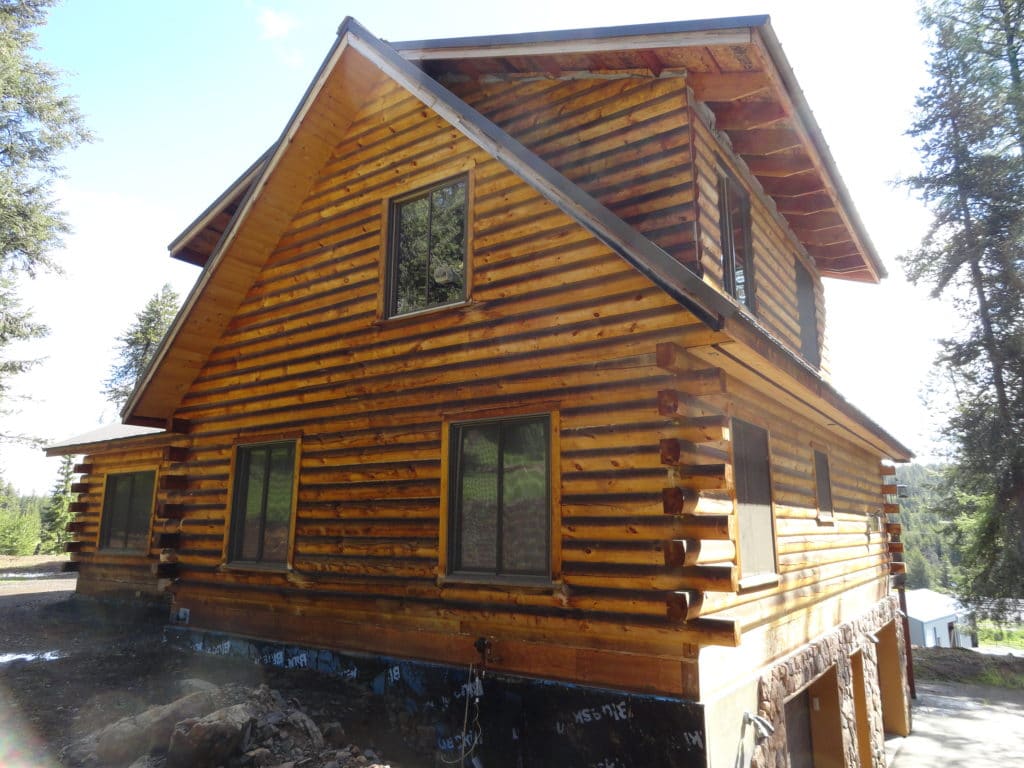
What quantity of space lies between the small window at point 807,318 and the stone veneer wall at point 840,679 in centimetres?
449

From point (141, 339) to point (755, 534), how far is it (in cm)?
4354

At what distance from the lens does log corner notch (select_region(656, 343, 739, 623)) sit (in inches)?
213

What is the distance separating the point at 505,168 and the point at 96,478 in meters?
13.2

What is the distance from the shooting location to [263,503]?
9359 mm

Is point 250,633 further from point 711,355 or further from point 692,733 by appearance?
point 711,355

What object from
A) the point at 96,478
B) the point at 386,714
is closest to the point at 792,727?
the point at 386,714

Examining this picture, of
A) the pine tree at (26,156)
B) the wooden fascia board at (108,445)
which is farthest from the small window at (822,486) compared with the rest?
the pine tree at (26,156)

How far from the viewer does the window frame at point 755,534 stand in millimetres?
6484

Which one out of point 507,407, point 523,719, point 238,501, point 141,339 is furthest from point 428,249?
point 141,339

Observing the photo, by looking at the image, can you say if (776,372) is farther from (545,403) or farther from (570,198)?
(570,198)

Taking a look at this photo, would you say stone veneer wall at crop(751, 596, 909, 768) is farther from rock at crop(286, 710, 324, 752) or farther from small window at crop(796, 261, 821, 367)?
small window at crop(796, 261, 821, 367)

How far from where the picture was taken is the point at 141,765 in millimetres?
5332

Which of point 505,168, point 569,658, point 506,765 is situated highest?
point 505,168

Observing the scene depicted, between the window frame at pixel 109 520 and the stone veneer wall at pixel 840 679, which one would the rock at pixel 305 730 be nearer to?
the stone veneer wall at pixel 840 679
